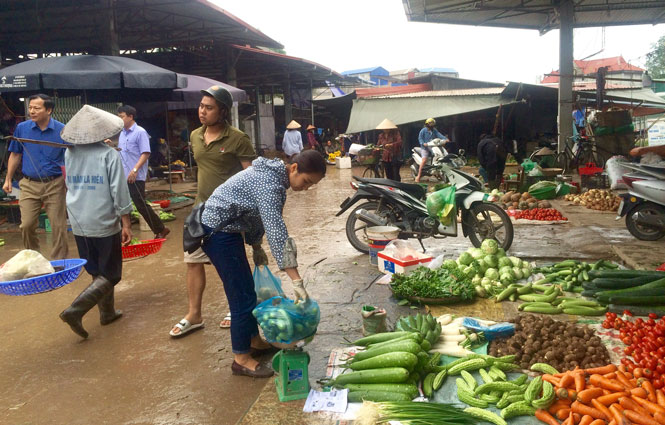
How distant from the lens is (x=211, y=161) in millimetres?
4402

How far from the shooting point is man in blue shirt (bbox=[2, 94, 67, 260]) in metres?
5.48

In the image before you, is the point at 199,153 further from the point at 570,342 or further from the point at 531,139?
the point at 531,139

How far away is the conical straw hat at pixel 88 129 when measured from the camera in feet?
14.0

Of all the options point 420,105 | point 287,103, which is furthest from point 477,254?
point 287,103

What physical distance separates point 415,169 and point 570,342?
11.2 meters

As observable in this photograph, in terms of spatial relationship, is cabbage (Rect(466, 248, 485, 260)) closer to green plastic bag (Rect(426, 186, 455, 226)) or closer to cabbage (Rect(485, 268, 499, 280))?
cabbage (Rect(485, 268, 499, 280))

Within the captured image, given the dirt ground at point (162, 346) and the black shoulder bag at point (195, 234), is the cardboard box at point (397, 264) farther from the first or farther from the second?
the black shoulder bag at point (195, 234)

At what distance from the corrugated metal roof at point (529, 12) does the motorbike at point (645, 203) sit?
818cm

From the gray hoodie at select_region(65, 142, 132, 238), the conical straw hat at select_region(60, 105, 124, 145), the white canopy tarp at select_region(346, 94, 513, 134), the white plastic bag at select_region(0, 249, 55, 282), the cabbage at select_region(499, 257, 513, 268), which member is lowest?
the cabbage at select_region(499, 257, 513, 268)

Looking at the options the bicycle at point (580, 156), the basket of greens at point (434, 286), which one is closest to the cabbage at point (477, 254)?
the basket of greens at point (434, 286)

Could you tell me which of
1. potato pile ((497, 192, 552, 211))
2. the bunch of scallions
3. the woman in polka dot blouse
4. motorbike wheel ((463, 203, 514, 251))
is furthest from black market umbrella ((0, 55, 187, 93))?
the bunch of scallions

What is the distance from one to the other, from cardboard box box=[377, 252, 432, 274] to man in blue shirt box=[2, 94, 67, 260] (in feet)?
11.3

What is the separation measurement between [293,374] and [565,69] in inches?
533

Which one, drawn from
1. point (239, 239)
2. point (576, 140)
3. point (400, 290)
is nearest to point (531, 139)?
point (576, 140)
